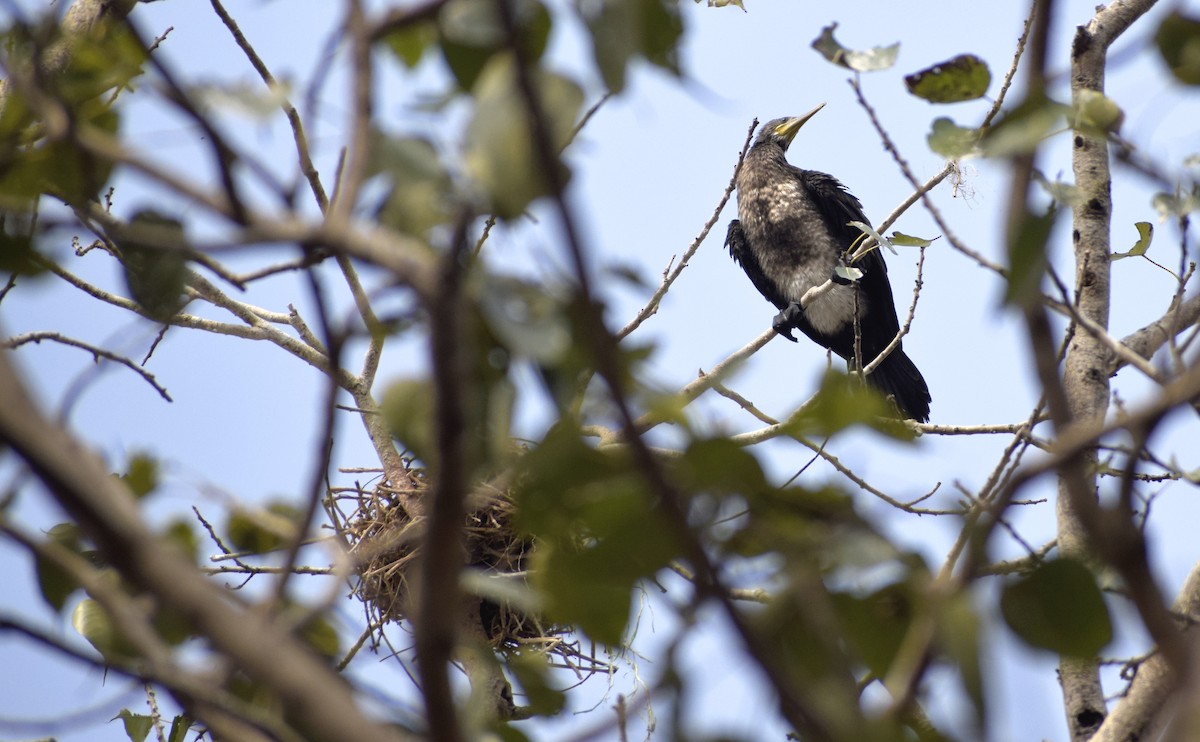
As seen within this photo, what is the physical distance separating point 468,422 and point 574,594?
12 cm

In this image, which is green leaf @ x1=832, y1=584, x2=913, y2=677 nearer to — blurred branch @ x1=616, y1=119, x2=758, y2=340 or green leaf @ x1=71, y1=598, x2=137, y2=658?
green leaf @ x1=71, y1=598, x2=137, y2=658

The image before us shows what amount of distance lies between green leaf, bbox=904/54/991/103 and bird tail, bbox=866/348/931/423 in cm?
370

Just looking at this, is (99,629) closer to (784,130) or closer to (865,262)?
(865,262)

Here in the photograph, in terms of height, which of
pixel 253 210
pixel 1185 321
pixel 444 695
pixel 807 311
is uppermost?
pixel 807 311

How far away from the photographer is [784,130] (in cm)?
546

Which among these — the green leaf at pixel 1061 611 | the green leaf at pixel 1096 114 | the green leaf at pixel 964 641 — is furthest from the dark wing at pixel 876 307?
the green leaf at pixel 964 641

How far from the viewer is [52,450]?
56 centimetres

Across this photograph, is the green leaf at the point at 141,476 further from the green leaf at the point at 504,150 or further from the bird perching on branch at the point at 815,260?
the bird perching on branch at the point at 815,260

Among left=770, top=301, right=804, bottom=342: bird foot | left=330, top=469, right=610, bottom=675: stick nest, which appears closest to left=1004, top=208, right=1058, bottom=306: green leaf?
left=330, top=469, right=610, bottom=675: stick nest

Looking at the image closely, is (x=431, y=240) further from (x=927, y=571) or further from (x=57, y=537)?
(x=57, y=537)

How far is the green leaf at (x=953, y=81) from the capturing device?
792 millimetres

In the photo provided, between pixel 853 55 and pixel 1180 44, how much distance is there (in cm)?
25

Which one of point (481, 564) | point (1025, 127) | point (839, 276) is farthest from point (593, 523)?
point (839, 276)

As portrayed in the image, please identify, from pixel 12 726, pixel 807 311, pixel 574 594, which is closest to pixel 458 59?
pixel 574 594
